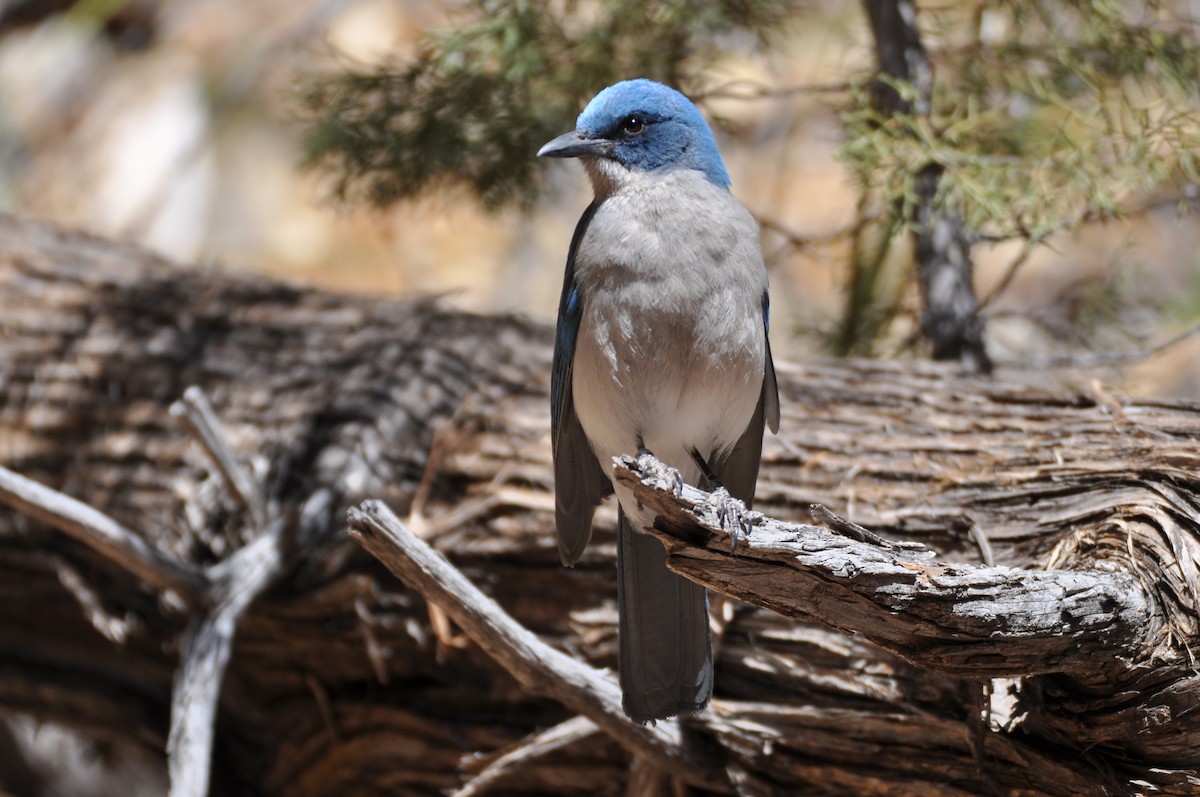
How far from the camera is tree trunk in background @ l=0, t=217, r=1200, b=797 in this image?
2.79m

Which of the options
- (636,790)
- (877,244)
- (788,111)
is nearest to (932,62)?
(877,244)

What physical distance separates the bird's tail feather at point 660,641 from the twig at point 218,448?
1.17m

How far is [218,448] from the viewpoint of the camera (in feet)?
10.9

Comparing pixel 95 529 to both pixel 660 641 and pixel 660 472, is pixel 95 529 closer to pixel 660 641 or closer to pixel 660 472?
pixel 660 641

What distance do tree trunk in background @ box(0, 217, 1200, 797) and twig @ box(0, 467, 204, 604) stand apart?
53 mm

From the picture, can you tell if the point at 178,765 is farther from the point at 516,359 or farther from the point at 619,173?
the point at 619,173

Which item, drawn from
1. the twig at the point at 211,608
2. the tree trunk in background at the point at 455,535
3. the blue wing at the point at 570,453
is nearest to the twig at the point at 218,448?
the twig at the point at 211,608

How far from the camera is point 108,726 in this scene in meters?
4.15

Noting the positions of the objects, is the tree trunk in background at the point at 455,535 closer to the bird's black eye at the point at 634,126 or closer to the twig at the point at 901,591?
the twig at the point at 901,591

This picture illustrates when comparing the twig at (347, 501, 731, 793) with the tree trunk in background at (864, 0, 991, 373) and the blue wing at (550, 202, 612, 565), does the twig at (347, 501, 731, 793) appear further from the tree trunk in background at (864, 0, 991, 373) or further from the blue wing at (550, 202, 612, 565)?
the tree trunk in background at (864, 0, 991, 373)

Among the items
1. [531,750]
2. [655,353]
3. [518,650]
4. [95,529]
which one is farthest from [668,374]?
[95,529]

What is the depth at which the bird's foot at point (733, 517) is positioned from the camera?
2.26m

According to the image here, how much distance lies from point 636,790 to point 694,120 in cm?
184

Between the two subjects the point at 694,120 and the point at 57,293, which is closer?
the point at 694,120
